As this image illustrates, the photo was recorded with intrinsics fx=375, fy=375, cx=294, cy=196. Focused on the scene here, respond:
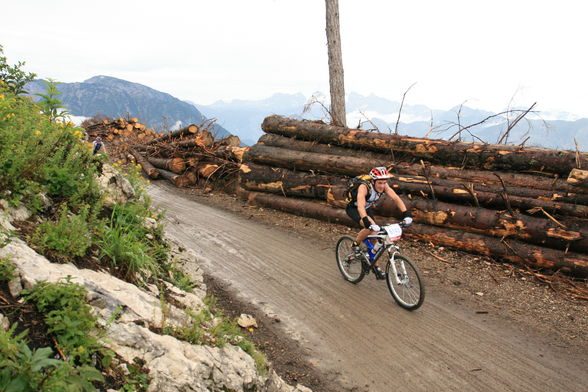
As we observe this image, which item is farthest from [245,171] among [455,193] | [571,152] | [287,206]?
[571,152]

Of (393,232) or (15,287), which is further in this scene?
(393,232)

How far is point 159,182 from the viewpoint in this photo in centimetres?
1642

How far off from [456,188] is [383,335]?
16.3 feet

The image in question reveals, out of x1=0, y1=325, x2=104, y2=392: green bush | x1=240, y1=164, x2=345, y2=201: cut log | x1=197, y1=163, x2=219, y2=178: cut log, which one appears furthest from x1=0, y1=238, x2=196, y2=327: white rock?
x1=197, y1=163, x2=219, y2=178: cut log

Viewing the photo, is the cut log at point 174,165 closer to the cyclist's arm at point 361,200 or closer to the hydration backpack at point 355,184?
the hydration backpack at point 355,184

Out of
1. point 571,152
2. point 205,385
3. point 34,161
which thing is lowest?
point 205,385

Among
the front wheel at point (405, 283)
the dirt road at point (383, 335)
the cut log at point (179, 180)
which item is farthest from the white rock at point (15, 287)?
the cut log at point (179, 180)

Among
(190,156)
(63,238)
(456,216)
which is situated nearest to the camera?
(63,238)

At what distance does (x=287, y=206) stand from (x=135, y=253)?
7134 mm

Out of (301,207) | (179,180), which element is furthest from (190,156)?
(301,207)

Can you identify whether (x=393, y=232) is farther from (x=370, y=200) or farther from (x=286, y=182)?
(x=286, y=182)

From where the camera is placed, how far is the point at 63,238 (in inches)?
146

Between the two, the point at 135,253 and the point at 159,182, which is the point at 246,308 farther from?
the point at 159,182

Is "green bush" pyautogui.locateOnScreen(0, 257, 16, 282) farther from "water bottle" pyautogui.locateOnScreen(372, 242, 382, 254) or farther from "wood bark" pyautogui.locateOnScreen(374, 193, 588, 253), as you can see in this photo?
"wood bark" pyautogui.locateOnScreen(374, 193, 588, 253)
